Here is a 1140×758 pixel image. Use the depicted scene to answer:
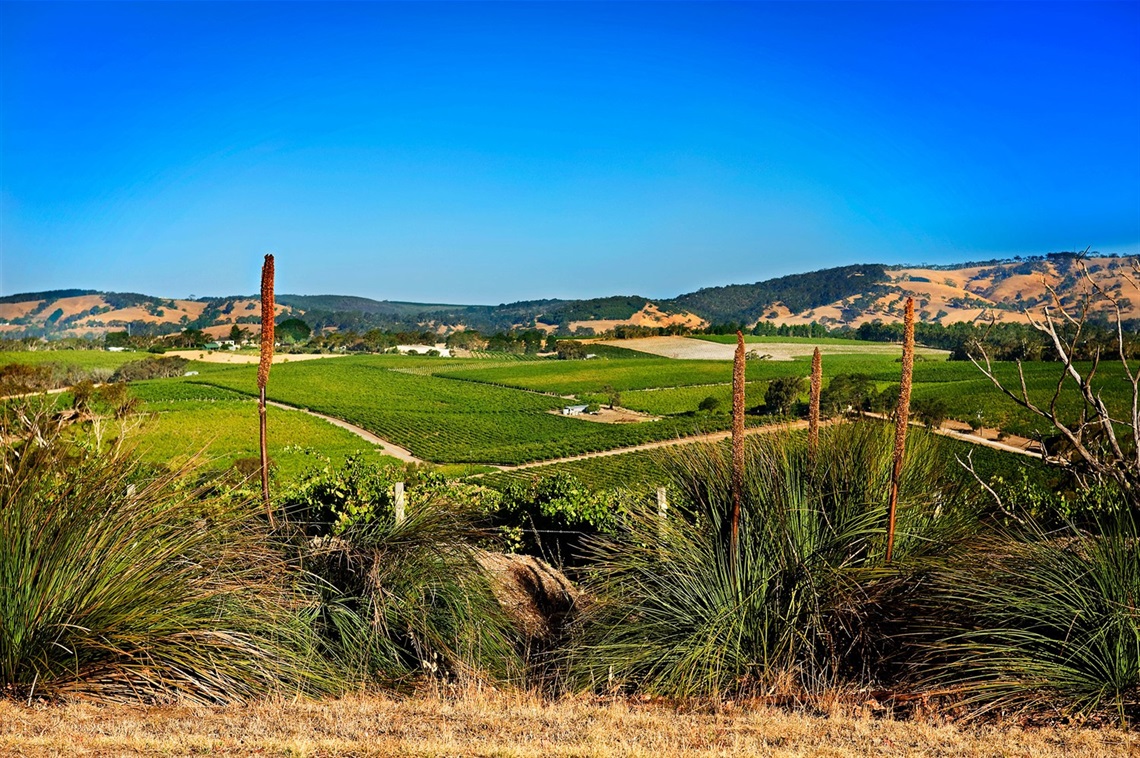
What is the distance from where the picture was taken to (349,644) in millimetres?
5641

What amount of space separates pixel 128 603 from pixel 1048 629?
5105 millimetres

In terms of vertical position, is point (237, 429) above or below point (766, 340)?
below

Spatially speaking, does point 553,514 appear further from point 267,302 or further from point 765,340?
point 765,340

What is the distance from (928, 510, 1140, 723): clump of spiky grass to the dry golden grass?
30 cm

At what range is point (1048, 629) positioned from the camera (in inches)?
201

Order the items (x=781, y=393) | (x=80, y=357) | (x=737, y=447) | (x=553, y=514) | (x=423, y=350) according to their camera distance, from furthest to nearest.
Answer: (x=423, y=350) → (x=80, y=357) → (x=781, y=393) → (x=553, y=514) → (x=737, y=447)

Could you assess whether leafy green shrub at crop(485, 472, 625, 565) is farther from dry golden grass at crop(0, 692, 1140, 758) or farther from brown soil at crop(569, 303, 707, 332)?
brown soil at crop(569, 303, 707, 332)

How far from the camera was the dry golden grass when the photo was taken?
162 inches

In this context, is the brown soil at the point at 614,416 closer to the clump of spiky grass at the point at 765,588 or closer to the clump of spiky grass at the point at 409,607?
the clump of spiky grass at the point at 765,588

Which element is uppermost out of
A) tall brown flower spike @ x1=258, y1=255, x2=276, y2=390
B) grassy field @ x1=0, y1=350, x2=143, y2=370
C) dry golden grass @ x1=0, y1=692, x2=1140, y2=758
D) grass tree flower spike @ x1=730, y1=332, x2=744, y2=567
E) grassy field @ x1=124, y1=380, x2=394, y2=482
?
tall brown flower spike @ x1=258, y1=255, x2=276, y2=390

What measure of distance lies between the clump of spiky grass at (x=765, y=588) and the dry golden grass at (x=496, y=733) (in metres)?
0.50

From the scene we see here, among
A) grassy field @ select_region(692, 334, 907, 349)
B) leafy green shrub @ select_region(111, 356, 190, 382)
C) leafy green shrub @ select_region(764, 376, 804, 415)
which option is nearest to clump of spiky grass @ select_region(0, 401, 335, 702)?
leafy green shrub @ select_region(764, 376, 804, 415)

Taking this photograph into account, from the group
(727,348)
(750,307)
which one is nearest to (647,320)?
(750,307)

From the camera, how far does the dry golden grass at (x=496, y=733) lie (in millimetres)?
4105
